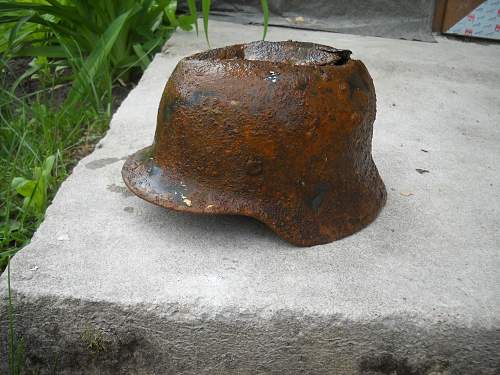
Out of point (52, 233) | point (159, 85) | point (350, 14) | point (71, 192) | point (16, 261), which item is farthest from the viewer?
point (350, 14)

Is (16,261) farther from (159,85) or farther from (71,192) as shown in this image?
(159,85)

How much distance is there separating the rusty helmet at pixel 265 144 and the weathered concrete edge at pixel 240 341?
1.02 ft

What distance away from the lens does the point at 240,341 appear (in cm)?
156

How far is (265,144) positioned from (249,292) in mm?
410

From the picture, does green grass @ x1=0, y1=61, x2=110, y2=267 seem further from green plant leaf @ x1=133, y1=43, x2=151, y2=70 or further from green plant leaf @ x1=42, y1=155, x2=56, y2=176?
green plant leaf @ x1=133, y1=43, x2=151, y2=70

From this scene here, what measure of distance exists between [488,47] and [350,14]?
39.8 inches

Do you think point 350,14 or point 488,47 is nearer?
point 488,47

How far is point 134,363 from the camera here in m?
1.62

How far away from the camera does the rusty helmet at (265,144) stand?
1.66 meters

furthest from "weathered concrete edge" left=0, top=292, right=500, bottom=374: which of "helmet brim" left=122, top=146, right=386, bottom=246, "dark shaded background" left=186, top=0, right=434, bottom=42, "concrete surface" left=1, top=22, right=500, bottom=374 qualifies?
"dark shaded background" left=186, top=0, right=434, bottom=42

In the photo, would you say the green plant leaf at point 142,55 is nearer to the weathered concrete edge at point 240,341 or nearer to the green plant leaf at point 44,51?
the green plant leaf at point 44,51

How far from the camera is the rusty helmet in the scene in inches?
65.2

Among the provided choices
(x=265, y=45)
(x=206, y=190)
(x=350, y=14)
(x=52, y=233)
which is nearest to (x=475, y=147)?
(x=265, y=45)

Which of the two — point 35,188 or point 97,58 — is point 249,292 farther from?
point 97,58
